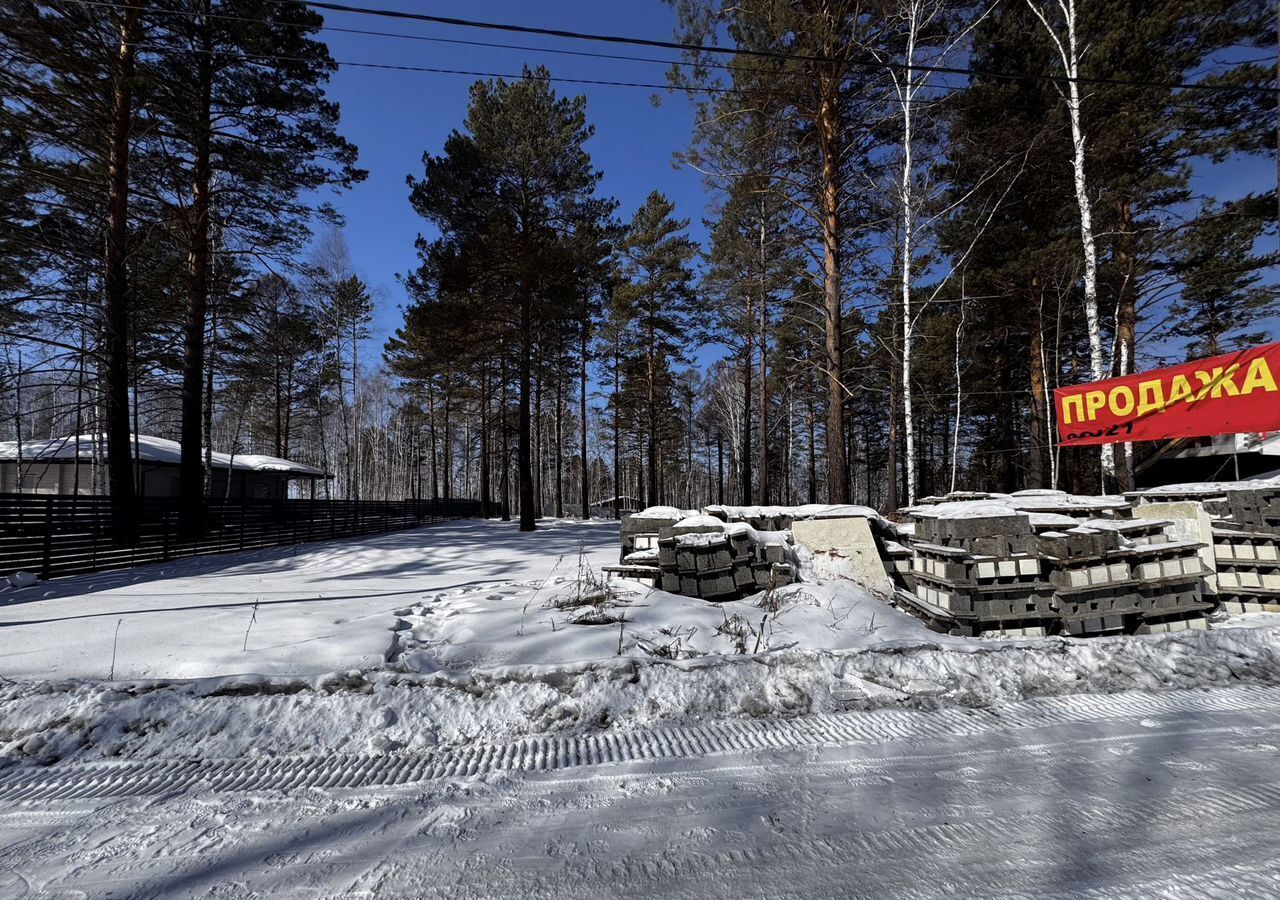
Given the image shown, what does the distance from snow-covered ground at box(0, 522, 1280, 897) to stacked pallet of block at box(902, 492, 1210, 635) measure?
71cm

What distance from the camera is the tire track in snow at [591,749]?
2.49 metres

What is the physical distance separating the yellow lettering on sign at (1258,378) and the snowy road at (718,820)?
8.03 meters

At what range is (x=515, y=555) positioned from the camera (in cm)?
1052

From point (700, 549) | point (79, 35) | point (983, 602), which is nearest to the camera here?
point (983, 602)

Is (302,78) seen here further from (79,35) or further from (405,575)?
(405,575)

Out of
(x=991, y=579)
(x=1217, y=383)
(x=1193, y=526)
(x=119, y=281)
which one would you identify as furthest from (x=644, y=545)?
(x=119, y=281)

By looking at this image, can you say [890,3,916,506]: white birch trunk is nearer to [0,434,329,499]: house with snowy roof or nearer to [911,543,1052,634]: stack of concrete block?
[911,543,1052,634]: stack of concrete block

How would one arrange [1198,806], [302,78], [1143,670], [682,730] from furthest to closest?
[302,78]
[1143,670]
[682,730]
[1198,806]

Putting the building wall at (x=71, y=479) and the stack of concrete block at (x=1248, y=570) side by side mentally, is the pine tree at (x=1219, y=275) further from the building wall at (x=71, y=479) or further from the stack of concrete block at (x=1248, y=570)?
the building wall at (x=71, y=479)

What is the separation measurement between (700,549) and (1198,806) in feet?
13.5

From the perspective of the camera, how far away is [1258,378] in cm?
776

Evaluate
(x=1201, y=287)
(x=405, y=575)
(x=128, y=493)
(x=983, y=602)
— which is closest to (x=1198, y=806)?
(x=983, y=602)

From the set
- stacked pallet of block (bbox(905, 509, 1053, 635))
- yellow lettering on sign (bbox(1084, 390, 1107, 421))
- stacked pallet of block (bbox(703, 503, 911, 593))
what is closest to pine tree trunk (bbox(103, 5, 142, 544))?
stacked pallet of block (bbox(703, 503, 911, 593))

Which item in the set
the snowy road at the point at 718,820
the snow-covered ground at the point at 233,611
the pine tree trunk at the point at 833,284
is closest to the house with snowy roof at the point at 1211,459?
the pine tree trunk at the point at 833,284
